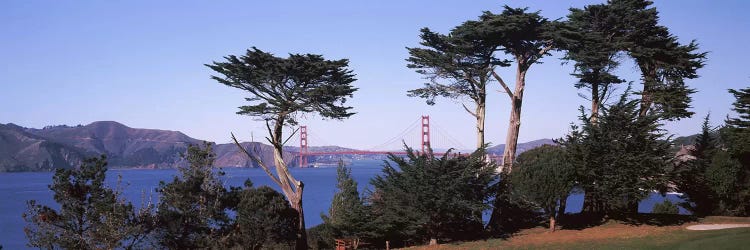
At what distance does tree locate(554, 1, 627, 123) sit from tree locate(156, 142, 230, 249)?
1648cm

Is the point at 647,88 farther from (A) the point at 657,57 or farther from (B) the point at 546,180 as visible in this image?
(B) the point at 546,180

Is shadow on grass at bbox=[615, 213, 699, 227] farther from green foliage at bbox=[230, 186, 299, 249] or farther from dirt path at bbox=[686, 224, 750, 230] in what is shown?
green foliage at bbox=[230, 186, 299, 249]

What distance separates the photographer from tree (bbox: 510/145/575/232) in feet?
77.4

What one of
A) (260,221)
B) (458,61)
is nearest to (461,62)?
(458,61)

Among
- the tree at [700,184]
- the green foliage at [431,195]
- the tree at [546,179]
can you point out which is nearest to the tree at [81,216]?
the green foliage at [431,195]

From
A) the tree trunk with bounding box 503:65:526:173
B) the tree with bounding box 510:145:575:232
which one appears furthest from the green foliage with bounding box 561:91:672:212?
the tree trunk with bounding box 503:65:526:173

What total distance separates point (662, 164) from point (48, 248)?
75.4 ft

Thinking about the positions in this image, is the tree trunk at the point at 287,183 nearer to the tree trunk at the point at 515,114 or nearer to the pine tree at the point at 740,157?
the tree trunk at the point at 515,114

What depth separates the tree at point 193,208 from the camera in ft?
66.0

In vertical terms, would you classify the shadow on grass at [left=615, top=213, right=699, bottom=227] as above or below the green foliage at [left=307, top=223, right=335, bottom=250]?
above

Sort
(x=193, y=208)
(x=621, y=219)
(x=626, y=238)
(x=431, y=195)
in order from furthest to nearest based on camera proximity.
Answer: (x=621, y=219) < (x=431, y=195) < (x=626, y=238) < (x=193, y=208)

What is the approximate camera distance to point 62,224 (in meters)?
18.2

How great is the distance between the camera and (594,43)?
2686 centimetres

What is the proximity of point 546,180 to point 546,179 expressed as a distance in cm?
5
